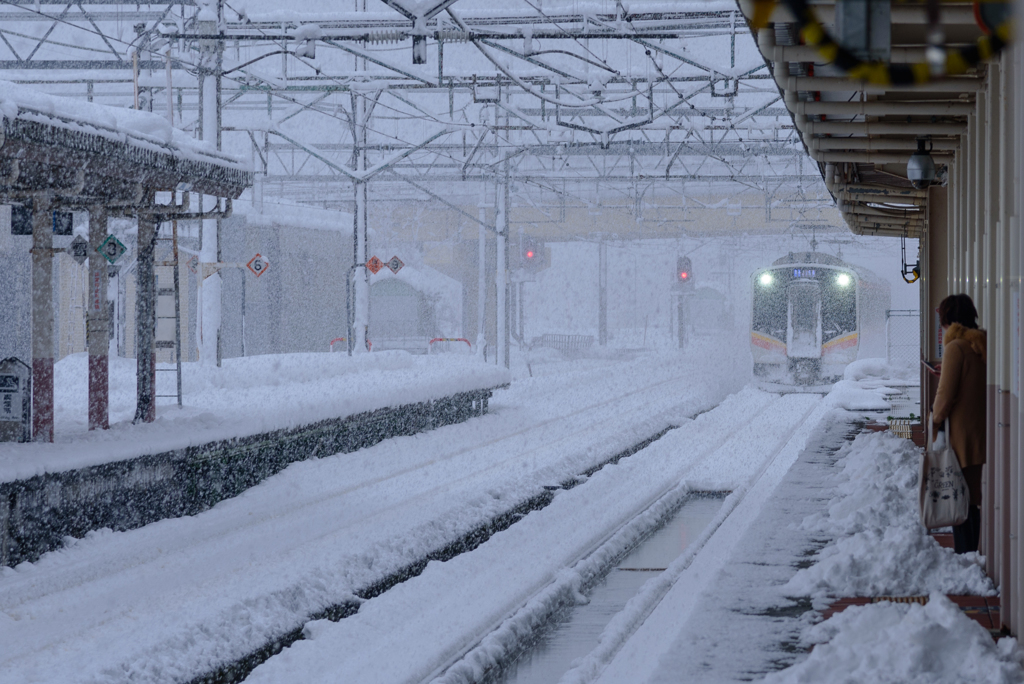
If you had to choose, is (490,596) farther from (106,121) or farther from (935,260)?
(935,260)

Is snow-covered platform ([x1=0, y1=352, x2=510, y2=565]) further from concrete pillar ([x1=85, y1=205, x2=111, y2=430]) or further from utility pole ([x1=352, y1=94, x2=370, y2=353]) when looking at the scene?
utility pole ([x1=352, y1=94, x2=370, y2=353])

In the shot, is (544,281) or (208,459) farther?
(544,281)

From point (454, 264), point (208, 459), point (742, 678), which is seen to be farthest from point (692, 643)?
point (454, 264)

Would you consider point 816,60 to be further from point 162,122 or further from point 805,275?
point 805,275

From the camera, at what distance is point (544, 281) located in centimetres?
7750

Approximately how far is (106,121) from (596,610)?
6005 millimetres

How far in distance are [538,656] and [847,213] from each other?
1112 centimetres

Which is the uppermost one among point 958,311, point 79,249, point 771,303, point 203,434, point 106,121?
point 106,121

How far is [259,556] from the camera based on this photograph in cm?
922

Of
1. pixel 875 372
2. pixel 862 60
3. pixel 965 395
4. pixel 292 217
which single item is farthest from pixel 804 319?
pixel 862 60

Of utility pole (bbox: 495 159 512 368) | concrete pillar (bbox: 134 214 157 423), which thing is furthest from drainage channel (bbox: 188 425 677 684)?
utility pole (bbox: 495 159 512 368)

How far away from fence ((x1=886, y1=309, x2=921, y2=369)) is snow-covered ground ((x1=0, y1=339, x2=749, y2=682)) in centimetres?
1320

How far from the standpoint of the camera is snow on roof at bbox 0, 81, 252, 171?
358 inches

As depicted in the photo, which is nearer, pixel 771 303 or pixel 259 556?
pixel 259 556
